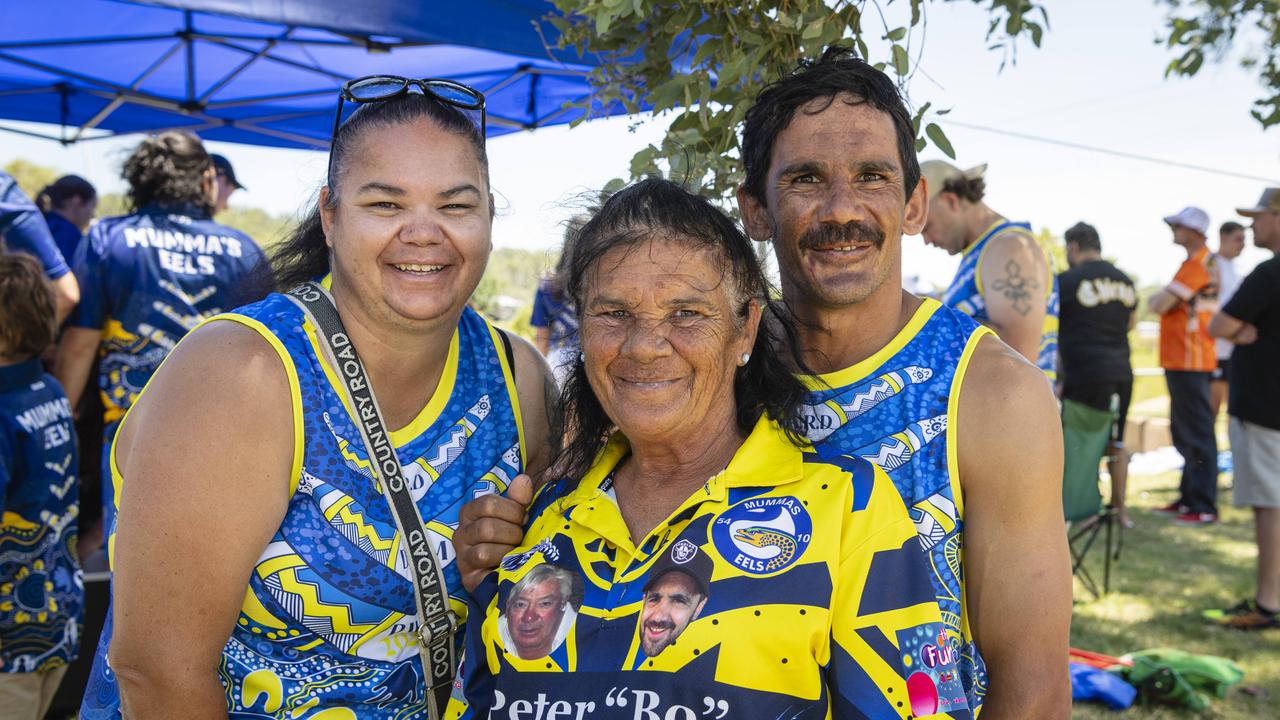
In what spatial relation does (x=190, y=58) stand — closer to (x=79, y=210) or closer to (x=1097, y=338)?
(x=79, y=210)

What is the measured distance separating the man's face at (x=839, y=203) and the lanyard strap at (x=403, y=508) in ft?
3.19

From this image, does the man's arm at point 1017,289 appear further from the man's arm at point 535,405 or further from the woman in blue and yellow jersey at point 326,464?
the woman in blue and yellow jersey at point 326,464

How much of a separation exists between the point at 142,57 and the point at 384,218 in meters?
4.97

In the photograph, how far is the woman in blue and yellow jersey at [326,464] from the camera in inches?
68.7

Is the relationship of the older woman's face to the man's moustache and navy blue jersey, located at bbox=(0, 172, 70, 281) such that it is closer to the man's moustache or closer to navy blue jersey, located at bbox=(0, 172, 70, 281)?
the man's moustache

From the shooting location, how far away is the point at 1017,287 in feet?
13.9

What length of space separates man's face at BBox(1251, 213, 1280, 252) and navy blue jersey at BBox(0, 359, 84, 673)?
21.2 ft

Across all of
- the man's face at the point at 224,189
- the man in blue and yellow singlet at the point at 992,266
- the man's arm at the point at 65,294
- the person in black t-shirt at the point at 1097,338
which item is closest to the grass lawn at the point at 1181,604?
the person in black t-shirt at the point at 1097,338

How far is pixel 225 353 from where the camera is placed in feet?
5.93

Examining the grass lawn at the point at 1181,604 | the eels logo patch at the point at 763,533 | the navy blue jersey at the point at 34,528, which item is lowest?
the grass lawn at the point at 1181,604

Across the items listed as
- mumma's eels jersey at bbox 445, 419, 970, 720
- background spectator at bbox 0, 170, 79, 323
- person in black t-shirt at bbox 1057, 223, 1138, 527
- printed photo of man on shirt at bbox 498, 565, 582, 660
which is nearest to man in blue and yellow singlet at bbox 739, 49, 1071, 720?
mumma's eels jersey at bbox 445, 419, 970, 720

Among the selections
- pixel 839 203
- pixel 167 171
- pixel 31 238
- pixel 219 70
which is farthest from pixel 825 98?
pixel 219 70

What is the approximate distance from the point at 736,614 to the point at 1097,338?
646cm

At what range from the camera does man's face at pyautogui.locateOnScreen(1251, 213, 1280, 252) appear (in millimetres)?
5754
